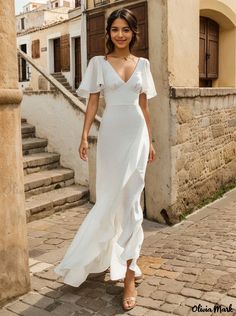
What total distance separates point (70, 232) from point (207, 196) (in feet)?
8.40

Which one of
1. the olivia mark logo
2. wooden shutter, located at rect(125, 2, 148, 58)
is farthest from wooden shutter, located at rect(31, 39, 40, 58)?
the olivia mark logo

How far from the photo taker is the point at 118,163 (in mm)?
3031

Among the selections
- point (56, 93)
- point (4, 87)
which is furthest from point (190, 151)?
point (4, 87)

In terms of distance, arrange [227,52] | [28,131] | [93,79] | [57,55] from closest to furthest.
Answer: [93,79]
[28,131]
[227,52]
[57,55]

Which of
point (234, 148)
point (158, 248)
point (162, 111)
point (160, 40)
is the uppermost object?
point (160, 40)

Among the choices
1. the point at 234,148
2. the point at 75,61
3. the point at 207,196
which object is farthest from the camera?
the point at 75,61

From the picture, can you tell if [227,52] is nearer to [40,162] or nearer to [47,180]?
[40,162]

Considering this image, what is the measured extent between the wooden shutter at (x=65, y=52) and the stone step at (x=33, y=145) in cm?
1129

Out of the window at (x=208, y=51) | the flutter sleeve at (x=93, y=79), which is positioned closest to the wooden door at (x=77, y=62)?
the window at (x=208, y=51)

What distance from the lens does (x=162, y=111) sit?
527 centimetres

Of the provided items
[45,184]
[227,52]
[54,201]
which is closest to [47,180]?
[45,184]

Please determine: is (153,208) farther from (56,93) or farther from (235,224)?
(56,93)

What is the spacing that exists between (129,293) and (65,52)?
16.4 meters

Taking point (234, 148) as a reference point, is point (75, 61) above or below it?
above
